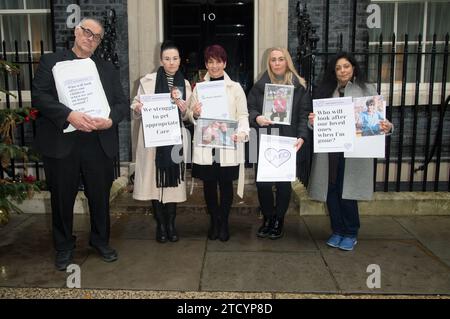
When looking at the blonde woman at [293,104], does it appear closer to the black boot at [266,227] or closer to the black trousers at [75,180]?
the black boot at [266,227]

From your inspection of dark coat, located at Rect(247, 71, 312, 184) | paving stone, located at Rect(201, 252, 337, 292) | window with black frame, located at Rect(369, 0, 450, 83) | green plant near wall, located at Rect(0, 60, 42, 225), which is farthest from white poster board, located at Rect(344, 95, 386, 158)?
window with black frame, located at Rect(369, 0, 450, 83)

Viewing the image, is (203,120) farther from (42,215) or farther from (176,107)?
(42,215)

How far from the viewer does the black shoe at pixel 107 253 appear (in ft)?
12.7

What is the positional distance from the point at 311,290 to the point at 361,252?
0.99 m

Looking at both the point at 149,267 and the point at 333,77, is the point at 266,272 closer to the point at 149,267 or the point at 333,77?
the point at 149,267

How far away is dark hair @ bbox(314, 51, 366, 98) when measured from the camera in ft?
12.6

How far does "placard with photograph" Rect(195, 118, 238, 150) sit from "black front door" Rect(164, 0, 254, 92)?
2.80m

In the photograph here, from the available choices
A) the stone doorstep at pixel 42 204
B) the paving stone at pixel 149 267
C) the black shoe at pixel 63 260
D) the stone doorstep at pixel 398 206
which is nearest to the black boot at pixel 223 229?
the paving stone at pixel 149 267

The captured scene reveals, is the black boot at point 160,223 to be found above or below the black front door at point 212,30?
below

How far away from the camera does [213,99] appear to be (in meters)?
3.91

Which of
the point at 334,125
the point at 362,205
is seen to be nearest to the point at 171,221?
the point at 334,125

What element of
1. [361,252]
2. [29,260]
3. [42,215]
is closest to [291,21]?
[361,252]

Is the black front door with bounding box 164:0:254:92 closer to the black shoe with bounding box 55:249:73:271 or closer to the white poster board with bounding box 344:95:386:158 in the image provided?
the white poster board with bounding box 344:95:386:158

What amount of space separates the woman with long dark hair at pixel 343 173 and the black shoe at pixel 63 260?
7.34 feet
